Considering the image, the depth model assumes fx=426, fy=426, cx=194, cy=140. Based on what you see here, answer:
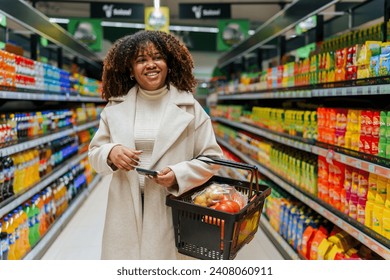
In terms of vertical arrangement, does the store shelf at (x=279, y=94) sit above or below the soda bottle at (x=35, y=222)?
above

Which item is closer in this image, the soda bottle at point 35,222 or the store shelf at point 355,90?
the store shelf at point 355,90

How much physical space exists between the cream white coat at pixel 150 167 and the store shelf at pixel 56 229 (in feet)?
6.14

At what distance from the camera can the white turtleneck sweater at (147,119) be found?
74.2 inches

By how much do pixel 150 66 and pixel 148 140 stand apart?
32 cm

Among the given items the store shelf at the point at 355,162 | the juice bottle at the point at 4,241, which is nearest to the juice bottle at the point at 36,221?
the juice bottle at the point at 4,241

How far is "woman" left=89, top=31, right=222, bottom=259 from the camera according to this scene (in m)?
1.85

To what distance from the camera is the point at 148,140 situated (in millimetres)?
1881

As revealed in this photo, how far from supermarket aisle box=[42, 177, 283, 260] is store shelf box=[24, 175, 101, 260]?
0.17ft

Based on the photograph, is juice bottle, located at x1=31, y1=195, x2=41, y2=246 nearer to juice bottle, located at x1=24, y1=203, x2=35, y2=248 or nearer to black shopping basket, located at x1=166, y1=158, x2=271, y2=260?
juice bottle, located at x1=24, y1=203, x2=35, y2=248

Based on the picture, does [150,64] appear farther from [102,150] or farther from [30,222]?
[30,222]

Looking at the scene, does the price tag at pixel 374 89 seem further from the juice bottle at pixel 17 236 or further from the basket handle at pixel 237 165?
the juice bottle at pixel 17 236

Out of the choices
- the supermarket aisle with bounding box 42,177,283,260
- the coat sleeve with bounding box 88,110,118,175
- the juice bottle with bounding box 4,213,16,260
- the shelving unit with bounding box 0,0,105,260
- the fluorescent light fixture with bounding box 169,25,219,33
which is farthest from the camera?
the fluorescent light fixture with bounding box 169,25,219,33

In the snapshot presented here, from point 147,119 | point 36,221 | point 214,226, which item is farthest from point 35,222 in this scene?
point 214,226

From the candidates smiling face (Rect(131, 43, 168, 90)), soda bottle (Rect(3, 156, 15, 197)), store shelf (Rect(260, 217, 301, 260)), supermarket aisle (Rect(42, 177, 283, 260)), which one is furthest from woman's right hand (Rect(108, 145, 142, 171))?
supermarket aisle (Rect(42, 177, 283, 260))
